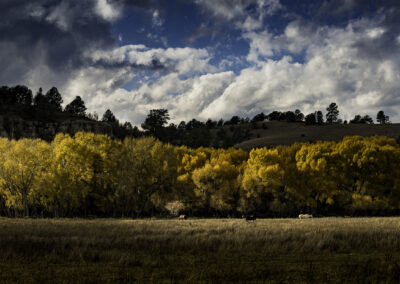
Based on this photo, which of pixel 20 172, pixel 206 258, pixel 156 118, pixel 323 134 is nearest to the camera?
pixel 206 258

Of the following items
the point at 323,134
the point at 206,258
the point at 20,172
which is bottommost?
the point at 206,258

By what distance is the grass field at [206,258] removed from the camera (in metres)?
13.9

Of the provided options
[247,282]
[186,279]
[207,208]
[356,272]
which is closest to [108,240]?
[186,279]

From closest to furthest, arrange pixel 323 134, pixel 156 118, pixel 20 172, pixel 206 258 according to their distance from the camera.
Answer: pixel 206 258 < pixel 20 172 < pixel 156 118 < pixel 323 134

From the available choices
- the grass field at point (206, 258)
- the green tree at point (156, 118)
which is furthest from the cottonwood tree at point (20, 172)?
the green tree at point (156, 118)

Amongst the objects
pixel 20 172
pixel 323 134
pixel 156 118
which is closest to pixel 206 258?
pixel 20 172

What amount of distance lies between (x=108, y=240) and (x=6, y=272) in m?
8.29

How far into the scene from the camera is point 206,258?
18.2m

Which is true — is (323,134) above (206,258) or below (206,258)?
above

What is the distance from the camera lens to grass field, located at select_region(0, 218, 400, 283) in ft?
45.8

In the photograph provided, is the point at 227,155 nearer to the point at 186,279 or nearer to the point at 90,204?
the point at 90,204

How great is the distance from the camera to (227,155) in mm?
86875

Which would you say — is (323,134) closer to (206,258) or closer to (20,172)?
(20,172)

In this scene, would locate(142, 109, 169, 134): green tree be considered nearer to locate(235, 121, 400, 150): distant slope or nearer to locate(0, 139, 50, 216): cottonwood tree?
locate(235, 121, 400, 150): distant slope
